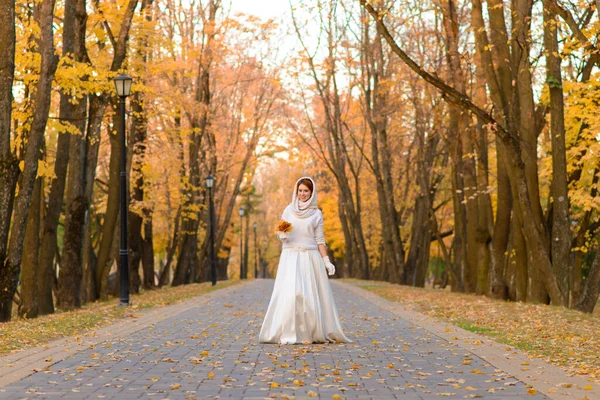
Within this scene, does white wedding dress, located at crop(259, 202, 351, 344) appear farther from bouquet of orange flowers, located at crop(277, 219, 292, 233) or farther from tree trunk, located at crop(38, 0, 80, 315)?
tree trunk, located at crop(38, 0, 80, 315)

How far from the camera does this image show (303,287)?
12930 millimetres

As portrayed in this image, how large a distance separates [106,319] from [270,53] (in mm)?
31026

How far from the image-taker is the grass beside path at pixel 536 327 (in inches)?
424

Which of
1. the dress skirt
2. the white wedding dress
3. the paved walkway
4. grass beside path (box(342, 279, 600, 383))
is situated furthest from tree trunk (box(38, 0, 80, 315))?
the dress skirt

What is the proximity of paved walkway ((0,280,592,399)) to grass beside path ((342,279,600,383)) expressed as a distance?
0.86m

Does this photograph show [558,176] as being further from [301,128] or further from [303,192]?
[301,128]

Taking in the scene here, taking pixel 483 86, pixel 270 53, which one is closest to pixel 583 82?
pixel 483 86

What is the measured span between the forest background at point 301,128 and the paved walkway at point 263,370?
6275mm

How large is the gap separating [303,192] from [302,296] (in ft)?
4.63

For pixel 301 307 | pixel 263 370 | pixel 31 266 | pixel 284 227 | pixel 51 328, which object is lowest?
pixel 263 370

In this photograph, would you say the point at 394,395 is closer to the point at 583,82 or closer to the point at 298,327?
the point at 298,327

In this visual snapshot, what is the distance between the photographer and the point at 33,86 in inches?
821

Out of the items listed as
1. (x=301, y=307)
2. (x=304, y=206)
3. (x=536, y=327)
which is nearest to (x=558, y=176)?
(x=536, y=327)

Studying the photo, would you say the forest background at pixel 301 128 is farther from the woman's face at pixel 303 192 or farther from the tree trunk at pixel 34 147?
the woman's face at pixel 303 192
